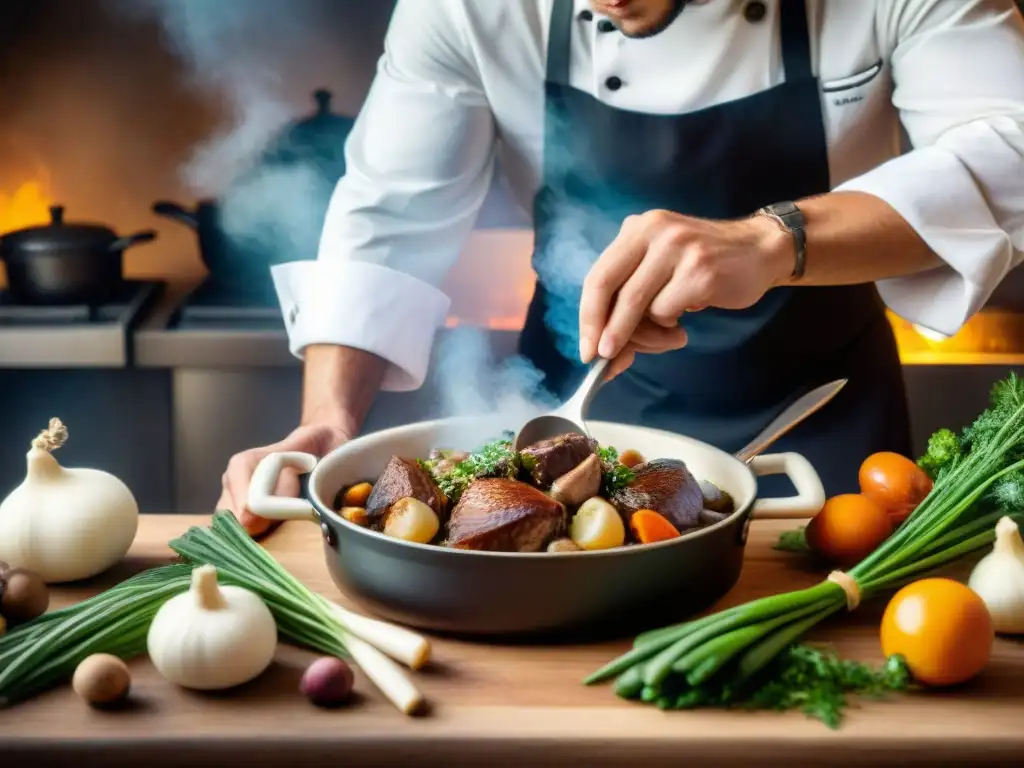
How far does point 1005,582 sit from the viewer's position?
105cm

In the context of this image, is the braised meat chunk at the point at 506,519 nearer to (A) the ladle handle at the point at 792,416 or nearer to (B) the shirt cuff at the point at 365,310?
(A) the ladle handle at the point at 792,416

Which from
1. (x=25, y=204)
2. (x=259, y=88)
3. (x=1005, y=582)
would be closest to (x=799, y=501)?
(x=1005, y=582)

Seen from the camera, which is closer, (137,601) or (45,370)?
(137,601)

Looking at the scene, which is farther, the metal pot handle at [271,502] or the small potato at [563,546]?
the metal pot handle at [271,502]

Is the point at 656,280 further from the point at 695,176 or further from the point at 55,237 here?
Answer: the point at 55,237

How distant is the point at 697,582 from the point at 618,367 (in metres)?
0.35

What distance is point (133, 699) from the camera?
0.95m

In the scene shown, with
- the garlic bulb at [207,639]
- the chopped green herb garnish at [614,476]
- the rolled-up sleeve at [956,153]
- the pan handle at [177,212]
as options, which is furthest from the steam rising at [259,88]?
the garlic bulb at [207,639]

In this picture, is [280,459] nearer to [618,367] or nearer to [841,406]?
[618,367]

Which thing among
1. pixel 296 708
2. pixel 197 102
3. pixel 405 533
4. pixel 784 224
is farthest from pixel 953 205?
pixel 197 102

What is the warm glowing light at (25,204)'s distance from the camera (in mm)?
2949

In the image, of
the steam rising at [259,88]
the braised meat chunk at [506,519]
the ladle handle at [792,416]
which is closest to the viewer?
the braised meat chunk at [506,519]

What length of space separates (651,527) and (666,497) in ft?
0.19

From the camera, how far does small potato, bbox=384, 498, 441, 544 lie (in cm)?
106
